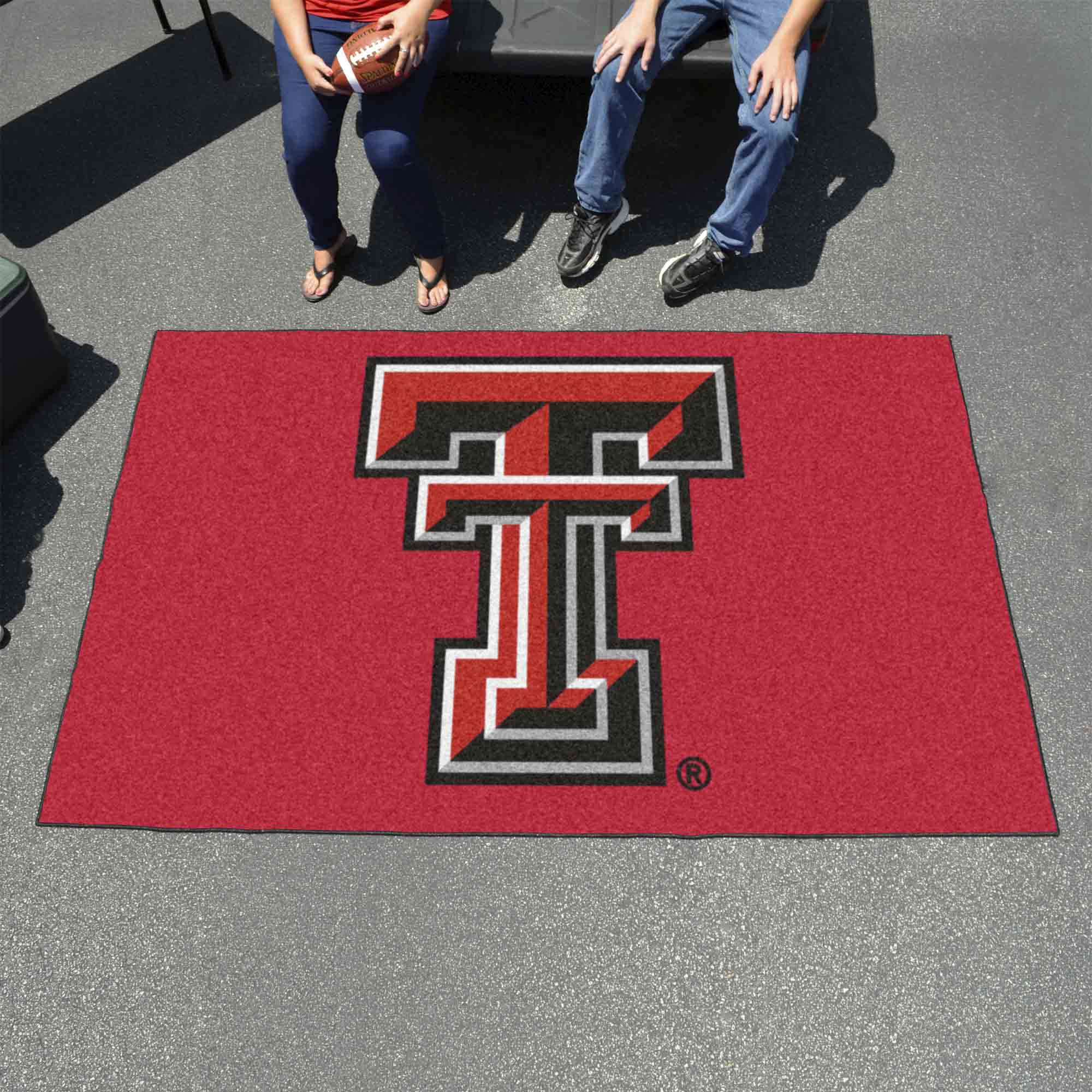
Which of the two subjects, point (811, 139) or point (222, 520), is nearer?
point (222, 520)

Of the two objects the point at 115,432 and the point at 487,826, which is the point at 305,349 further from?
the point at 487,826

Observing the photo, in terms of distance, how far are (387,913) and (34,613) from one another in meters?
0.93

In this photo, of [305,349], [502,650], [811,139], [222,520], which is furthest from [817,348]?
[222,520]

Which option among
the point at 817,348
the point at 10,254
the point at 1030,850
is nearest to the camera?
the point at 1030,850

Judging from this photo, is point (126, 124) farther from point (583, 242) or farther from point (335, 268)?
point (583, 242)

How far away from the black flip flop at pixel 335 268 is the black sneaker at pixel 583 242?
0.50m

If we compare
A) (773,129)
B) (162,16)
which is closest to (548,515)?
(773,129)

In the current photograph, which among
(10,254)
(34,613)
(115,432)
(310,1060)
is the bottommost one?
(310,1060)

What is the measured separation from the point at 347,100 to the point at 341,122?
0.21ft

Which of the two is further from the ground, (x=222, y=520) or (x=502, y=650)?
(x=222, y=520)

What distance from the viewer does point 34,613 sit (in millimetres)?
1870

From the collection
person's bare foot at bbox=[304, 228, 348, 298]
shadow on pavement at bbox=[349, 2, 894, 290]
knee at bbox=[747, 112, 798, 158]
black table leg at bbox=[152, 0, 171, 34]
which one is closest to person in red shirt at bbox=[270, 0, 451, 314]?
person's bare foot at bbox=[304, 228, 348, 298]

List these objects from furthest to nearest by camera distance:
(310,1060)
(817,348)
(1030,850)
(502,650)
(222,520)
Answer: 1. (817,348)
2. (222,520)
3. (502,650)
4. (1030,850)
5. (310,1060)

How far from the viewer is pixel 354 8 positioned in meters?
1.87
